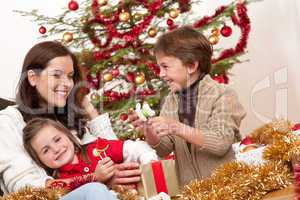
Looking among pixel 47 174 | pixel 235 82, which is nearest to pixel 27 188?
pixel 47 174

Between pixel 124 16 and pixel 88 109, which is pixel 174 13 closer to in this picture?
pixel 124 16

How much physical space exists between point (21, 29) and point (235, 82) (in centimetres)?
131

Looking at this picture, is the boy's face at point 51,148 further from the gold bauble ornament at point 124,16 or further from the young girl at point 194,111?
the gold bauble ornament at point 124,16

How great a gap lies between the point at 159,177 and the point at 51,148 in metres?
0.28

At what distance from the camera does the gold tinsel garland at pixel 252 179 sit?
939 mm

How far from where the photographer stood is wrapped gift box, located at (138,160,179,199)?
1.15 metres

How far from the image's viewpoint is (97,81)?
2.45 meters

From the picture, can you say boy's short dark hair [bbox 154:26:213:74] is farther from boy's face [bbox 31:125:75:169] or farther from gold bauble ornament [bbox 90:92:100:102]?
gold bauble ornament [bbox 90:92:100:102]

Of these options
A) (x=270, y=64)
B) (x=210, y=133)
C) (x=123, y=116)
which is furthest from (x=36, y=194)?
(x=270, y=64)

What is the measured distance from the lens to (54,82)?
1.41 metres

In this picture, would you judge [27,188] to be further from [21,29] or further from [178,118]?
[21,29]

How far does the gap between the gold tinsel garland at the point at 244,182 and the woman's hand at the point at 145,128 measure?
8.3 inches

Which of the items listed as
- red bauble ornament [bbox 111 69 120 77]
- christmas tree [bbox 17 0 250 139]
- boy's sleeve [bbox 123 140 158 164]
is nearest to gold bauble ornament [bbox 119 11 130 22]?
christmas tree [bbox 17 0 250 139]

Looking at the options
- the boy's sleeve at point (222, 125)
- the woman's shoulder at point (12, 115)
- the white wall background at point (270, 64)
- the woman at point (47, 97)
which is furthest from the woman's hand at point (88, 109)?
the white wall background at point (270, 64)
